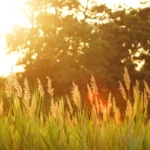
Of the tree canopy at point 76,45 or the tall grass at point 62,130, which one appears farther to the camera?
the tree canopy at point 76,45

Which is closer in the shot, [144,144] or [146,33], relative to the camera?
[144,144]

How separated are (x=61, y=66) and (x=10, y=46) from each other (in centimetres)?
405

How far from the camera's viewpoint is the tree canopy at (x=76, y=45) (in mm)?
27125

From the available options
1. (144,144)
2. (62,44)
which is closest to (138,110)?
(144,144)

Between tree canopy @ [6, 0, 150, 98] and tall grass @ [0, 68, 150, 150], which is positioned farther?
tree canopy @ [6, 0, 150, 98]

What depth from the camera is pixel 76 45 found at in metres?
28.3

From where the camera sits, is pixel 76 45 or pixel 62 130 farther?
pixel 76 45

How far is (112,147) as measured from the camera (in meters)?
5.50

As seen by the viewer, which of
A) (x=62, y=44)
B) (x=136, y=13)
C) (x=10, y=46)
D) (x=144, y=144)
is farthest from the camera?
(x=136, y=13)

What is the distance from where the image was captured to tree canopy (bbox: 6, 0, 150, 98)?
2712 centimetres

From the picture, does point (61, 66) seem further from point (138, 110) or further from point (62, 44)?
point (138, 110)

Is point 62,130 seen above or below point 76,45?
below

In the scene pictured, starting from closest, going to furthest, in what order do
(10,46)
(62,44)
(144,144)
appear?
(144,144) < (62,44) < (10,46)

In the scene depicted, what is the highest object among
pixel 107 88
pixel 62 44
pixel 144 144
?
pixel 62 44
